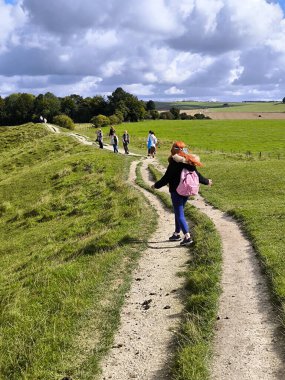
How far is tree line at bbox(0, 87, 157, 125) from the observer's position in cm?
12375

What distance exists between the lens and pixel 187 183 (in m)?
11.8

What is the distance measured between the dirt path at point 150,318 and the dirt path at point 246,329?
3.17 ft

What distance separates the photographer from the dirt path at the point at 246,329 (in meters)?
6.43

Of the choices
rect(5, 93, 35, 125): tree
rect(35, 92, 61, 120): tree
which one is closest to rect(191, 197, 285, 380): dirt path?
rect(35, 92, 61, 120): tree

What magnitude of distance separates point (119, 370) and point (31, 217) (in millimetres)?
18828

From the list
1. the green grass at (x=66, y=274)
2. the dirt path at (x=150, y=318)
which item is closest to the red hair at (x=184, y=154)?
the dirt path at (x=150, y=318)

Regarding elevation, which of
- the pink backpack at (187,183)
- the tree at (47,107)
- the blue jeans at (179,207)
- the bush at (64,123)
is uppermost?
the tree at (47,107)

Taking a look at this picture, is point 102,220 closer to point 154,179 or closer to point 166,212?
point 166,212

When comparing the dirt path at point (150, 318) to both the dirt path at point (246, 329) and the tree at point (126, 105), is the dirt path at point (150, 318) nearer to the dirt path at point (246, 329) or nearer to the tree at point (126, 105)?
the dirt path at point (246, 329)

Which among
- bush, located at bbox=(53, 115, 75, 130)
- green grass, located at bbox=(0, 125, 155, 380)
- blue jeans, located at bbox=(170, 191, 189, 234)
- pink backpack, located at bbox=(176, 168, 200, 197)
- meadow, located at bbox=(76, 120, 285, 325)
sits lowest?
green grass, located at bbox=(0, 125, 155, 380)

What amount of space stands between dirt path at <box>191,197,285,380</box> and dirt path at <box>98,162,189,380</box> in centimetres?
97

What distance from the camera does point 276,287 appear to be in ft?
28.5

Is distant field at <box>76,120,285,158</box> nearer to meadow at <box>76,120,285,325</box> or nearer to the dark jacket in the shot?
meadow at <box>76,120,285,325</box>

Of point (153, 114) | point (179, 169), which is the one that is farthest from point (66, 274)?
point (153, 114)
